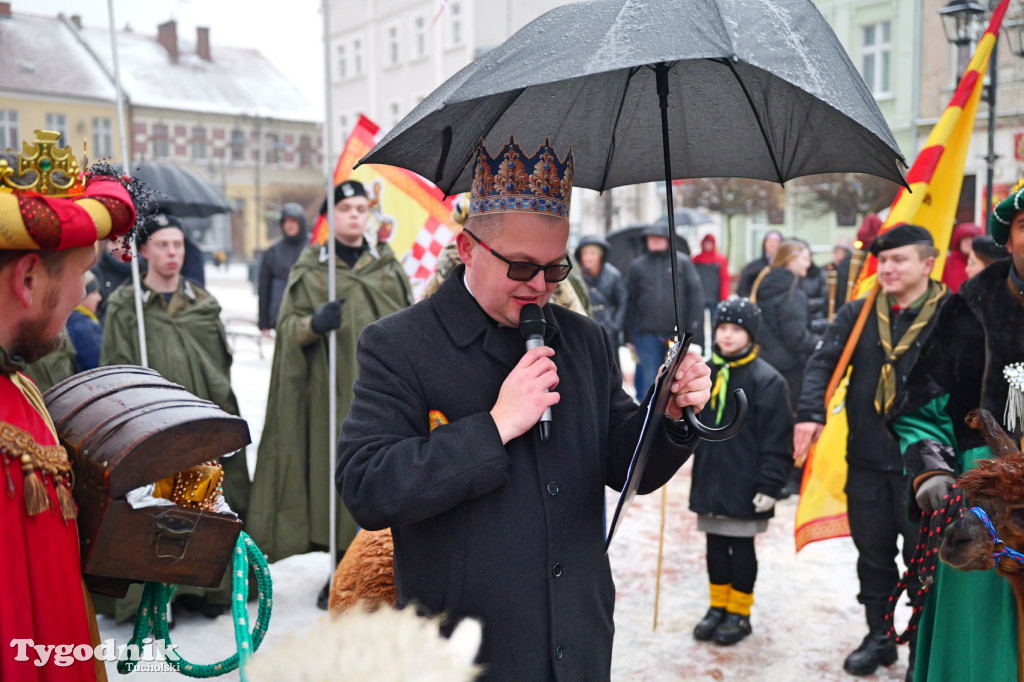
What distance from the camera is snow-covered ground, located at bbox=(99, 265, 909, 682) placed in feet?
13.8

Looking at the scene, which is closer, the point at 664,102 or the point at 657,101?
the point at 664,102

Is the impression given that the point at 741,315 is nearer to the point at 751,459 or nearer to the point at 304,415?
the point at 751,459

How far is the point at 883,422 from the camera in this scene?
14.0 feet

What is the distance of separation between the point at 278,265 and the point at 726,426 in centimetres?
737

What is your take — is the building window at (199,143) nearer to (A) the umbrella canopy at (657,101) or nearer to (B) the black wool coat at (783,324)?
(B) the black wool coat at (783,324)

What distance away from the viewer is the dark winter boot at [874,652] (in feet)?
13.5

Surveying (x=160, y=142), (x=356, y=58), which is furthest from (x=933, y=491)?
(x=160, y=142)

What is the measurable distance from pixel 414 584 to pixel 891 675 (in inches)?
121

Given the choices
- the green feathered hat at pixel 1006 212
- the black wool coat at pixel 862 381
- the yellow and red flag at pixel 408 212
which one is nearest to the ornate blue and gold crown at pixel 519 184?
the green feathered hat at pixel 1006 212

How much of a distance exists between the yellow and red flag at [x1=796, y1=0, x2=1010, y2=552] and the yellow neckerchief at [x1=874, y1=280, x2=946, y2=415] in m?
0.18

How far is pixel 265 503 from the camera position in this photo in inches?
192

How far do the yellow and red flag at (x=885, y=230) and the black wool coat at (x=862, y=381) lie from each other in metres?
0.09

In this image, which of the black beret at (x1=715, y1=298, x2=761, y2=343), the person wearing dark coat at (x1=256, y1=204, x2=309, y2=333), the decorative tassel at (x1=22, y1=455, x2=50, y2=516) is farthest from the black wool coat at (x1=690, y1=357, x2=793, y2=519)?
the person wearing dark coat at (x1=256, y1=204, x2=309, y2=333)

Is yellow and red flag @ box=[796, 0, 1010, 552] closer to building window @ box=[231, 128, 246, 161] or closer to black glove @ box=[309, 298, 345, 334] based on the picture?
black glove @ box=[309, 298, 345, 334]
